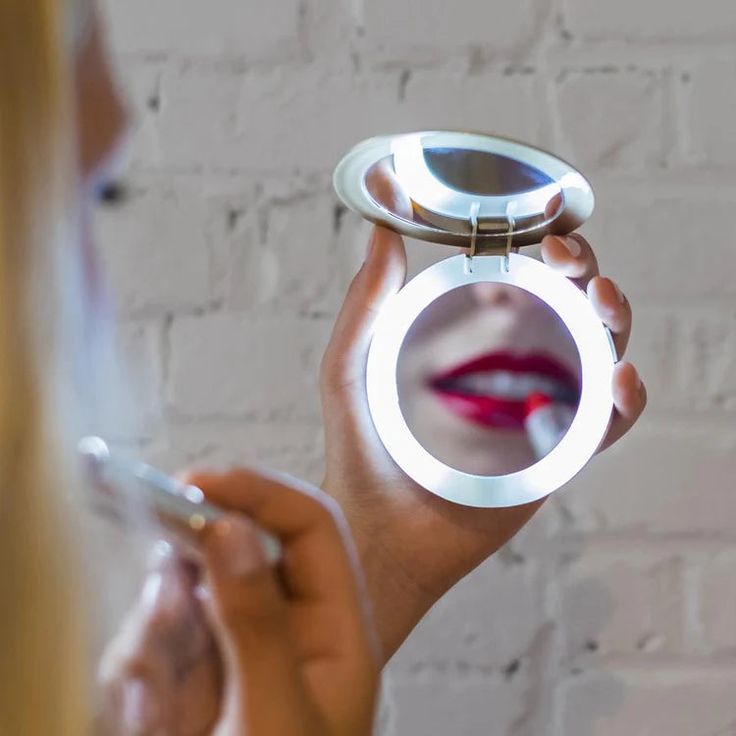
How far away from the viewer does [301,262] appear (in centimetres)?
53

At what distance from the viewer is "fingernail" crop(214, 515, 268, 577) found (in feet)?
0.94

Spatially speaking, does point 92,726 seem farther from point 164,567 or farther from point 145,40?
point 145,40

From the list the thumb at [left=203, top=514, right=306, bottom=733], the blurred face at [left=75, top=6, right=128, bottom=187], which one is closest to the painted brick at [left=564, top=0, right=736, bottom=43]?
the blurred face at [left=75, top=6, right=128, bottom=187]

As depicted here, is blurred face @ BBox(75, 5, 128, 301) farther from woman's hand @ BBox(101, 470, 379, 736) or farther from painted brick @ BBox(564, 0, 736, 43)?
painted brick @ BBox(564, 0, 736, 43)

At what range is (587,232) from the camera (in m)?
0.53

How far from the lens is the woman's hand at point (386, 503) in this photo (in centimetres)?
48

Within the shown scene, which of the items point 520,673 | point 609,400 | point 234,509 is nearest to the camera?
point 234,509

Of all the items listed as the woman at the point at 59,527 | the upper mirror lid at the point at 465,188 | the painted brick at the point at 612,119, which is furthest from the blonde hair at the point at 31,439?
the painted brick at the point at 612,119

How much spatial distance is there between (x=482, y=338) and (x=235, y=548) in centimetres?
21

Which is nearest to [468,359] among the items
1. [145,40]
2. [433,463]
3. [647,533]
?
[433,463]

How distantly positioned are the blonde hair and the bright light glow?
0.16 metres

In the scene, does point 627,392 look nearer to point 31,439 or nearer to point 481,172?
point 481,172

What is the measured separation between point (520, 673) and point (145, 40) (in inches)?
16.3

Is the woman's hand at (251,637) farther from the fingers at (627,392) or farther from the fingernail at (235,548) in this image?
the fingers at (627,392)
